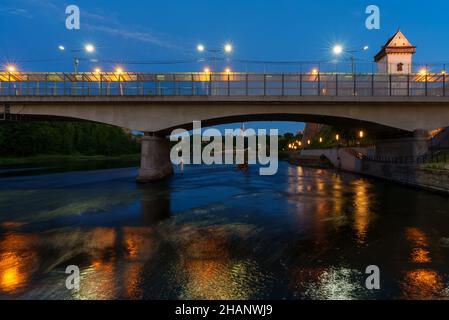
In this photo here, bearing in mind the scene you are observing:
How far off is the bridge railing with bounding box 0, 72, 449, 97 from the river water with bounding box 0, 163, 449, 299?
14.4 m

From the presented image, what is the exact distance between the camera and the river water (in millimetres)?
8898

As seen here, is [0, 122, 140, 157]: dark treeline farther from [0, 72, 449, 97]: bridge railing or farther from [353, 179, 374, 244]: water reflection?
[353, 179, 374, 244]: water reflection

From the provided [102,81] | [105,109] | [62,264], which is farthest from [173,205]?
[102,81]

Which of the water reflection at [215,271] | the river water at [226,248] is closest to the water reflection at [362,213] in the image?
the river water at [226,248]

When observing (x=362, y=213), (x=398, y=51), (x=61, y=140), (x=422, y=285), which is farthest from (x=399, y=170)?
(x=61, y=140)

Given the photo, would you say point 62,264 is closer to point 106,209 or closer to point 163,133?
point 106,209

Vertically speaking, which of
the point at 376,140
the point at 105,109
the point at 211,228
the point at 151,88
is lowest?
the point at 211,228

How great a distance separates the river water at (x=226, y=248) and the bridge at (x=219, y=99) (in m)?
12.8

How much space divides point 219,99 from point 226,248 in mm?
23213

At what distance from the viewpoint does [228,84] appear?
33.7 m

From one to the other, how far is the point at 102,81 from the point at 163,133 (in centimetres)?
946

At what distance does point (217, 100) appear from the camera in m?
33.4

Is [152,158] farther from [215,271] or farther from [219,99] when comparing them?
[215,271]

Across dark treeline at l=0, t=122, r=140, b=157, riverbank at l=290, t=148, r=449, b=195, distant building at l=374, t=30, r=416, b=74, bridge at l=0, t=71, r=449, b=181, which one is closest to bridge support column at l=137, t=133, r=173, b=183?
bridge at l=0, t=71, r=449, b=181
